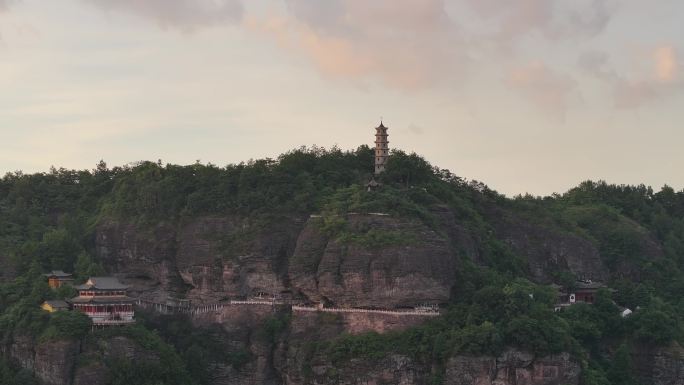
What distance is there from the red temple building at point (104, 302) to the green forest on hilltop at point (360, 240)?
155 centimetres

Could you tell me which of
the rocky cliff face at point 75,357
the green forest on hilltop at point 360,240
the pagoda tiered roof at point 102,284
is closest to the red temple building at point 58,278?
the green forest on hilltop at point 360,240

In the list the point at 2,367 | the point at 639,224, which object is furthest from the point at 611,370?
the point at 2,367

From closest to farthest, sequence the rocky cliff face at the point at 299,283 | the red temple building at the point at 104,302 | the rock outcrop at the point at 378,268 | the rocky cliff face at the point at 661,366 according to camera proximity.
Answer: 1. the rocky cliff face at the point at 299,283
2. the rock outcrop at the point at 378,268
3. the red temple building at the point at 104,302
4. the rocky cliff face at the point at 661,366

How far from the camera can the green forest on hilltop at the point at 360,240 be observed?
241 ft

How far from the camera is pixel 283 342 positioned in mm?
77625

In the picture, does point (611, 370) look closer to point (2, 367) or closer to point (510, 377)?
point (510, 377)

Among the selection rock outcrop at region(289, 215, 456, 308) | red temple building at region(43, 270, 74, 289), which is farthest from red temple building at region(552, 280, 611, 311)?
red temple building at region(43, 270, 74, 289)

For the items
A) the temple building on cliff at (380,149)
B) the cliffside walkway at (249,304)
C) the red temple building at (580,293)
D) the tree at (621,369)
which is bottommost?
the tree at (621,369)

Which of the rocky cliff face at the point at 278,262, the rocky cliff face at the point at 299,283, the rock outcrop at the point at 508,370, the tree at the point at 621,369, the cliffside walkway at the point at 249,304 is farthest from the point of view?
the tree at the point at 621,369

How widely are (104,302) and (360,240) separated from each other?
15878mm

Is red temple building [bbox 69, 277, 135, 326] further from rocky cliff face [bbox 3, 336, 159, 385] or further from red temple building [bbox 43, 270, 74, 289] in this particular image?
red temple building [bbox 43, 270, 74, 289]

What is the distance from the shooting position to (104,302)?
76.1 metres

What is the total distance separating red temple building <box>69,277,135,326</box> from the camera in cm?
7575

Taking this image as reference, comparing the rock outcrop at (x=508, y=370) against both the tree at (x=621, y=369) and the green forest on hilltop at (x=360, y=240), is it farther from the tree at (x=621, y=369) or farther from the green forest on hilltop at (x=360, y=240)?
the tree at (x=621, y=369)
